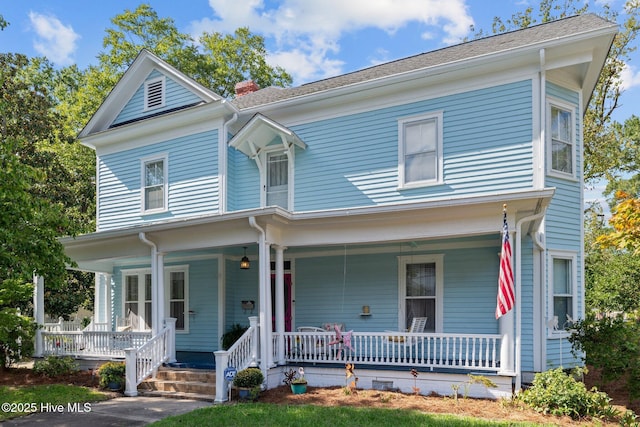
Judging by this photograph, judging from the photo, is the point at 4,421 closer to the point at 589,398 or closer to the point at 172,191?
the point at 172,191

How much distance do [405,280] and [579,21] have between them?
6.79 m

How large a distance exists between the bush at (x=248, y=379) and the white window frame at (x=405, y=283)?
3522mm

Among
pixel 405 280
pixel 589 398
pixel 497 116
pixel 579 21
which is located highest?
pixel 579 21

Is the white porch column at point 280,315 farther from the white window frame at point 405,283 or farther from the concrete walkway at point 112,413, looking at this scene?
the white window frame at point 405,283

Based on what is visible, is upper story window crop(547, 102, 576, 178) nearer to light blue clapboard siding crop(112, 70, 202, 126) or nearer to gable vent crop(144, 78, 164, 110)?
light blue clapboard siding crop(112, 70, 202, 126)

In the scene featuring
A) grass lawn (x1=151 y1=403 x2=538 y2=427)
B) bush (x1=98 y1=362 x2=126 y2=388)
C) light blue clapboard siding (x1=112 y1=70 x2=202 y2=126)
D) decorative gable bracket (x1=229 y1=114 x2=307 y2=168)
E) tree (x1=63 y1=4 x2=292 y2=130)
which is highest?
tree (x1=63 y1=4 x2=292 y2=130)

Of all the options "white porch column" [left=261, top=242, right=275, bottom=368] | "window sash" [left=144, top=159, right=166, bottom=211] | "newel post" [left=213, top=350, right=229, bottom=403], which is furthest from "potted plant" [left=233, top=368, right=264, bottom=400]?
"window sash" [left=144, top=159, right=166, bottom=211]

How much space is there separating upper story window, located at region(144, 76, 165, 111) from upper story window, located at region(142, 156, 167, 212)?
1.61 m

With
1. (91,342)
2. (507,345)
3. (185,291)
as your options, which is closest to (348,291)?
(507,345)

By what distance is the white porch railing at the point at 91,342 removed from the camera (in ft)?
38.6

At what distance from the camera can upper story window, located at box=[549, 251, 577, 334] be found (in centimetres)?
1007

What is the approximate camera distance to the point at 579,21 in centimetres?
1080

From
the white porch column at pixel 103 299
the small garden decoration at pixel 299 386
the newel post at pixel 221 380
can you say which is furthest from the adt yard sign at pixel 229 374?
the white porch column at pixel 103 299

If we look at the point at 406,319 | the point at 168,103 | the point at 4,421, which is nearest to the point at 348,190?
the point at 406,319
